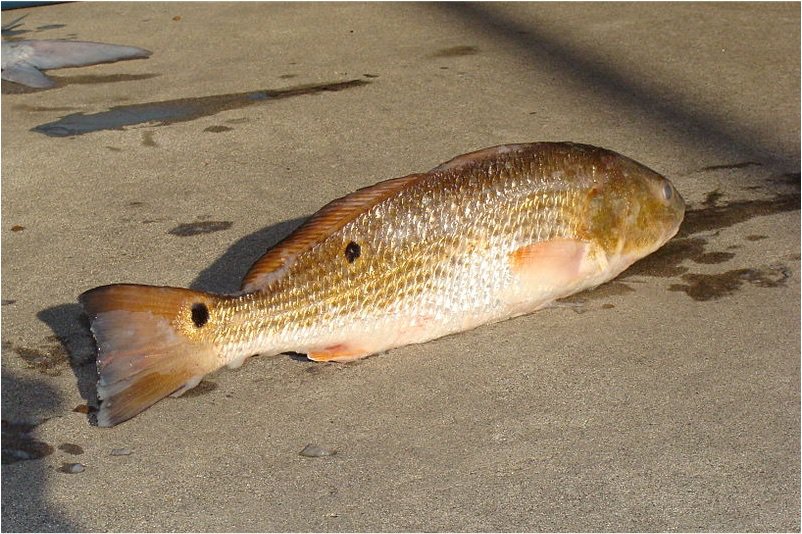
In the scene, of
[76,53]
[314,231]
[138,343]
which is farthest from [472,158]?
[76,53]

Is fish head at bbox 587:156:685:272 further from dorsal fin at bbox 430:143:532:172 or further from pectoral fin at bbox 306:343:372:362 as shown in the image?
pectoral fin at bbox 306:343:372:362

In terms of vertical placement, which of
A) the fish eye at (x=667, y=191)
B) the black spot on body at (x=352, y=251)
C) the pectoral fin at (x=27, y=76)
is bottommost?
the fish eye at (x=667, y=191)

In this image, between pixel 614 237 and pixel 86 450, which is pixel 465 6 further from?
pixel 86 450

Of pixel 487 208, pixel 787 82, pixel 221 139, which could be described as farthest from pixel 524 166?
pixel 787 82

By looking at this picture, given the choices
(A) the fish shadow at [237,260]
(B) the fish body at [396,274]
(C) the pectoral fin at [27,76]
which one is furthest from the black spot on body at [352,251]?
(C) the pectoral fin at [27,76]

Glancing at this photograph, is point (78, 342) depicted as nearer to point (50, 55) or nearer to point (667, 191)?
point (667, 191)

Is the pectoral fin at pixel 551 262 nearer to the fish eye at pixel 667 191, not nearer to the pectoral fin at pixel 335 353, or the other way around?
the fish eye at pixel 667 191

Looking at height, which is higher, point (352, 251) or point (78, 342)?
point (352, 251)
